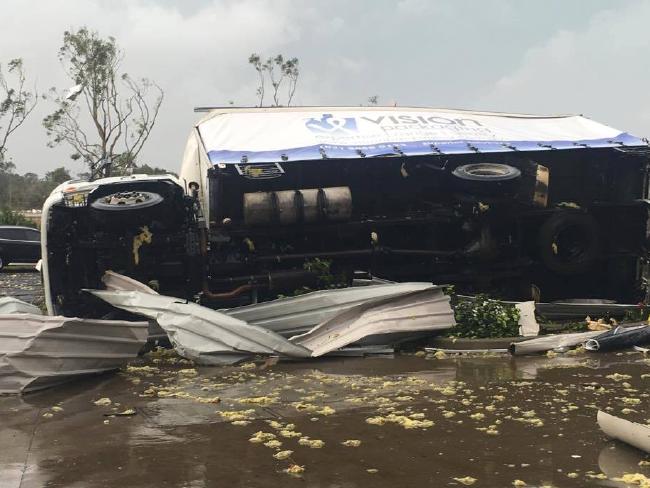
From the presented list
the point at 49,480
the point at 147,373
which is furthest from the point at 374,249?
the point at 49,480

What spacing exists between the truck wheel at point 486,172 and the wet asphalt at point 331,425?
335cm

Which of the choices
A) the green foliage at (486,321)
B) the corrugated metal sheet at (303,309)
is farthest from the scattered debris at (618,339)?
the corrugated metal sheet at (303,309)

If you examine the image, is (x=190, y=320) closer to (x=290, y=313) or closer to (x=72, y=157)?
(x=290, y=313)

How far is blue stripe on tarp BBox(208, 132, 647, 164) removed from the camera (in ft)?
29.6

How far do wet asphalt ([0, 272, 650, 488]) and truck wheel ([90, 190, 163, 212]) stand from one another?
2.09 meters

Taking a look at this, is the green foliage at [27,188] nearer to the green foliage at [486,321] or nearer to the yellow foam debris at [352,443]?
the green foliage at [486,321]

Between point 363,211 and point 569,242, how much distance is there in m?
3.29

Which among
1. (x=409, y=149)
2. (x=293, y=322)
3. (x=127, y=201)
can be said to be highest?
(x=409, y=149)

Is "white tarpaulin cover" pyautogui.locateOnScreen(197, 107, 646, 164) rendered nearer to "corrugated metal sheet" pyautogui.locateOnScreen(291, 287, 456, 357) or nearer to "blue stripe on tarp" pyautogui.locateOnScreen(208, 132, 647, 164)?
"blue stripe on tarp" pyautogui.locateOnScreen(208, 132, 647, 164)

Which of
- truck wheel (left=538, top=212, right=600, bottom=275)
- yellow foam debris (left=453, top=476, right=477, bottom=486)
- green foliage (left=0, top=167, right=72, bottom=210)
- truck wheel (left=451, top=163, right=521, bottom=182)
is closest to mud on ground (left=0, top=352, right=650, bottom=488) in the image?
yellow foam debris (left=453, top=476, right=477, bottom=486)

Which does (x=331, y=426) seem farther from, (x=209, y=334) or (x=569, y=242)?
(x=569, y=242)

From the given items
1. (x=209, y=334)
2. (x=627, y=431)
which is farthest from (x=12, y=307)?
(x=627, y=431)

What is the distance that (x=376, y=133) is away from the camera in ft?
33.4

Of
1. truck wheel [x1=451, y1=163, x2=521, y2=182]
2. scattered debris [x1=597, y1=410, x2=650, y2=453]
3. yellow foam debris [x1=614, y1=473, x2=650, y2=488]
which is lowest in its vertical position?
yellow foam debris [x1=614, y1=473, x2=650, y2=488]
